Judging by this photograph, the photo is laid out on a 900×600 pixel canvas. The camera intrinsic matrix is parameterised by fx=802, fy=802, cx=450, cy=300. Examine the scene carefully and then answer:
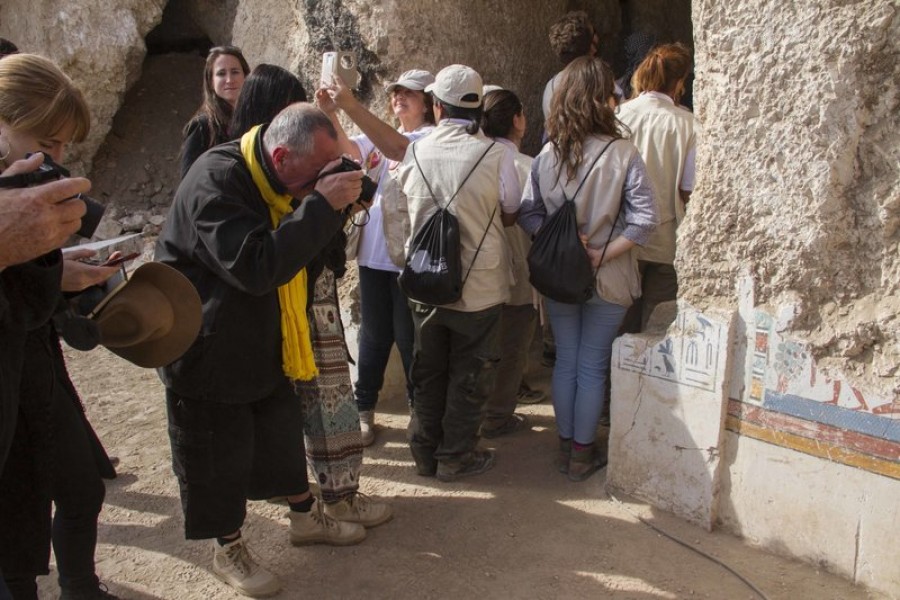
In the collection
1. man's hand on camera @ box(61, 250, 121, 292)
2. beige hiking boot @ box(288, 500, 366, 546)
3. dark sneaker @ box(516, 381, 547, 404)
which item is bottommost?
beige hiking boot @ box(288, 500, 366, 546)

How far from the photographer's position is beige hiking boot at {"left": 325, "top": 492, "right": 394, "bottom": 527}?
3.37 meters

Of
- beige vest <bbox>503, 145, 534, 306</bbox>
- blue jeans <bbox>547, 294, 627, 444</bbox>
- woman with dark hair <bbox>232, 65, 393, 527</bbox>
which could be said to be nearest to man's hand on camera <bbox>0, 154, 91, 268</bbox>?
woman with dark hair <bbox>232, 65, 393, 527</bbox>

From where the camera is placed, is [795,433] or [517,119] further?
[517,119]

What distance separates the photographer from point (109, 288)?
2.53m

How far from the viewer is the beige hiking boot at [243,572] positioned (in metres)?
2.96

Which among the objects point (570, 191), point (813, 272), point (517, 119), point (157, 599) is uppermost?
point (517, 119)

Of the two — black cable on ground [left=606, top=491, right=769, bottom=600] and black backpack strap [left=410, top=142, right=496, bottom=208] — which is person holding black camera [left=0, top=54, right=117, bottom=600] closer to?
black backpack strap [left=410, top=142, right=496, bottom=208]

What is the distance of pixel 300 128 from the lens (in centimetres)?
256

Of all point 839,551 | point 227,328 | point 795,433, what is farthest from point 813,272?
point 227,328

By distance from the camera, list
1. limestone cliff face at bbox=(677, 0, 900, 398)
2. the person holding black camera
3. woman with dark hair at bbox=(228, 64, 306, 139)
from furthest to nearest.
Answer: woman with dark hair at bbox=(228, 64, 306, 139) → limestone cliff face at bbox=(677, 0, 900, 398) → the person holding black camera

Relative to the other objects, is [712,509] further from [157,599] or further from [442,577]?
[157,599]

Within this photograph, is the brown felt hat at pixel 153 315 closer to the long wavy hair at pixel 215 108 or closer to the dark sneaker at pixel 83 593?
the dark sneaker at pixel 83 593

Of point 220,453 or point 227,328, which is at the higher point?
point 227,328

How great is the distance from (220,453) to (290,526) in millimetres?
702
